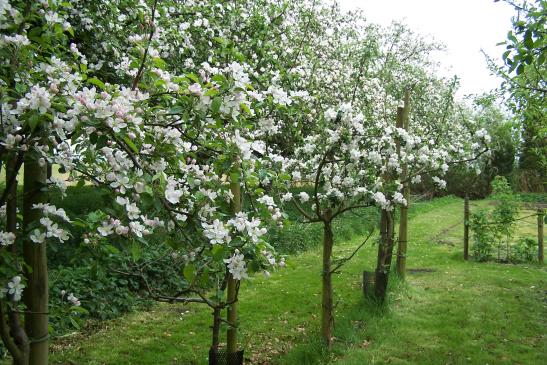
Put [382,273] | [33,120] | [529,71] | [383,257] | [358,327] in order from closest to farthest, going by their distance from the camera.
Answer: [33,120] < [358,327] < [382,273] < [383,257] < [529,71]

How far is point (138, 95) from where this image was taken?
2.15 metres

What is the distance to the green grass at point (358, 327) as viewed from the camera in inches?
200

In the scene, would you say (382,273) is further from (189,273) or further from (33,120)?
(33,120)

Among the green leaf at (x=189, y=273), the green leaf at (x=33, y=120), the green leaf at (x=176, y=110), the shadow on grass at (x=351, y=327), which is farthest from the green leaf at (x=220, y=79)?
the shadow on grass at (x=351, y=327)

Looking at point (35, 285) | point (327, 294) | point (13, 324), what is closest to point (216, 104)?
point (35, 285)

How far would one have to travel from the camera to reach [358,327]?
5836 millimetres

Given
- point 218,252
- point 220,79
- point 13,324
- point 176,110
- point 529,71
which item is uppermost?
point 529,71

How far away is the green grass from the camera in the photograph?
16.6 feet

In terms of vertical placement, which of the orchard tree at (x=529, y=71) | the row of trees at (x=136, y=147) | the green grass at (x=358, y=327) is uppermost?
the orchard tree at (x=529, y=71)

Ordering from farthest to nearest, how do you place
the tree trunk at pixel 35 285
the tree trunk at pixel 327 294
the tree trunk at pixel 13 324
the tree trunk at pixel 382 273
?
the tree trunk at pixel 382 273
the tree trunk at pixel 327 294
the tree trunk at pixel 35 285
the tree trunk at pixel 13 324

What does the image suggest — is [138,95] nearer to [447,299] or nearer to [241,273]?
[241,273]

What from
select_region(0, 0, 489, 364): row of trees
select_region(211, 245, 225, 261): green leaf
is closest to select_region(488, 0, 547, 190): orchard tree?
select_region(0, 0, 489, 364): row of trees

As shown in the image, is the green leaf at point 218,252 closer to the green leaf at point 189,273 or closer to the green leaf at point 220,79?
the green leaf at point 189,273

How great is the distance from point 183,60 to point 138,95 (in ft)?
9.62
